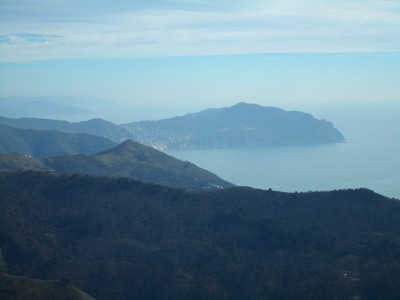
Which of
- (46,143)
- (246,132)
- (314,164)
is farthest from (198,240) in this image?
(246,132)

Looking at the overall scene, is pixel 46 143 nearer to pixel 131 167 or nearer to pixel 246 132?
pixel 131 167

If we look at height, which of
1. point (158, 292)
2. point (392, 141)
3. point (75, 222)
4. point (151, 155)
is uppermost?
point (392, 141)

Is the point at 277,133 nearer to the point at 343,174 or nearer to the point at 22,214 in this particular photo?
the point at 343,174

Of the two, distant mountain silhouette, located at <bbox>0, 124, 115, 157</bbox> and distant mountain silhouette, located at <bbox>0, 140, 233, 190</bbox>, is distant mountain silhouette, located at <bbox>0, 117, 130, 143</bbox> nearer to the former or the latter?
distant mountain silhouette, located at <bbox>0, 124, 115, 157</bbox>

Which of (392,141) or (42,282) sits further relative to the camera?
(392,141)

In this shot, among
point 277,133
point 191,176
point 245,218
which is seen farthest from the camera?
point 277,133

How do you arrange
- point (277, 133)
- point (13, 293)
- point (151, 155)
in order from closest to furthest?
point (13, 293), point (151, 155), point (277, 133)

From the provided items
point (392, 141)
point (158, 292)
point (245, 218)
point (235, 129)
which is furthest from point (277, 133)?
point (158, 292)

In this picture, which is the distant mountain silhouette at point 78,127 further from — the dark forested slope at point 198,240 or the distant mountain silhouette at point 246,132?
the dark forested slope at point 198,240
